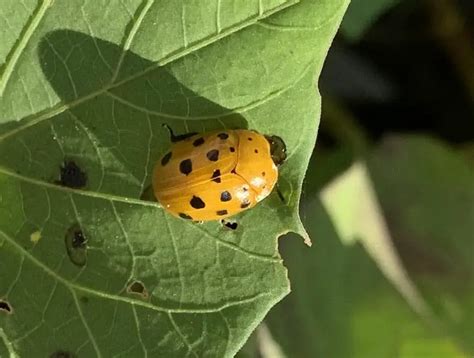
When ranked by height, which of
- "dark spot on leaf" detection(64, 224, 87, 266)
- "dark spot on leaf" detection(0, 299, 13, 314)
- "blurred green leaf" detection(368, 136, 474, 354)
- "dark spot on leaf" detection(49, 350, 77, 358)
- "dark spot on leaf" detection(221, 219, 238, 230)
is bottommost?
"blurred green leaf" detection(368, 136, 474, 354)

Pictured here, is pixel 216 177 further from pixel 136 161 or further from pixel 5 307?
pixel 5 307

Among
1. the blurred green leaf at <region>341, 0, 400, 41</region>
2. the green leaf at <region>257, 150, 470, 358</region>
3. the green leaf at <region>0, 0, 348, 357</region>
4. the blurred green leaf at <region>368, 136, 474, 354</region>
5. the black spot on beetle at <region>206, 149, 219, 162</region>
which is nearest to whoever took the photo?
the green leaf at <region>0, 0, 348, 357</region>

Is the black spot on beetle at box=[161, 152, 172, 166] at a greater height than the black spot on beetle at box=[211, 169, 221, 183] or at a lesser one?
greater

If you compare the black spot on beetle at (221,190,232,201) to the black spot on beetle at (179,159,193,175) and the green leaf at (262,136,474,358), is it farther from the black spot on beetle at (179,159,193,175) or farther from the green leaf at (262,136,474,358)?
the green leaf at (262,136,474,358)

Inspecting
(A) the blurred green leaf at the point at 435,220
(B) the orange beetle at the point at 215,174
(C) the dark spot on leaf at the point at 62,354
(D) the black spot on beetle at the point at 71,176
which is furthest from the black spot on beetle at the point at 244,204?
(A) the blurred green leaf at the point at 435,220

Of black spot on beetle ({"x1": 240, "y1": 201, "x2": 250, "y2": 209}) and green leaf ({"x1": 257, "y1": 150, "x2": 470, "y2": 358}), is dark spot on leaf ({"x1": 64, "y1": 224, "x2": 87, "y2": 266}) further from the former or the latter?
green leaf ({"x1": 257, "y1": 150, "x2": 470, "y2": 358})

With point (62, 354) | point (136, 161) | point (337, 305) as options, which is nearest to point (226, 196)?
point (136, 161)

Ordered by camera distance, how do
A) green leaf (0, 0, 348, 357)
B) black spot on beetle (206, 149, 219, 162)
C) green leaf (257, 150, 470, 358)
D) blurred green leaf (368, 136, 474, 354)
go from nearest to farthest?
green leaf (0, 0, 348, 357) < black spot on beetle (206, 149, 219, 162) < green leaf (257, 150, 470, 358) < blurred green leaf (368, 136, 474, 354)

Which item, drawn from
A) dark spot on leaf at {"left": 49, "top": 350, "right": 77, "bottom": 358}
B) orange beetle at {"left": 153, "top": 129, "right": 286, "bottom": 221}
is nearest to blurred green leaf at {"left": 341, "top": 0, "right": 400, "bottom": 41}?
orange beetle at {"left": 153, "top": 129, "right": 286, "bottom": 221}

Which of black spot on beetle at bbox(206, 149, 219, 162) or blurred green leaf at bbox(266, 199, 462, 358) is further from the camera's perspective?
blurred green leaf at bbox(266, 199, 462, 358)
